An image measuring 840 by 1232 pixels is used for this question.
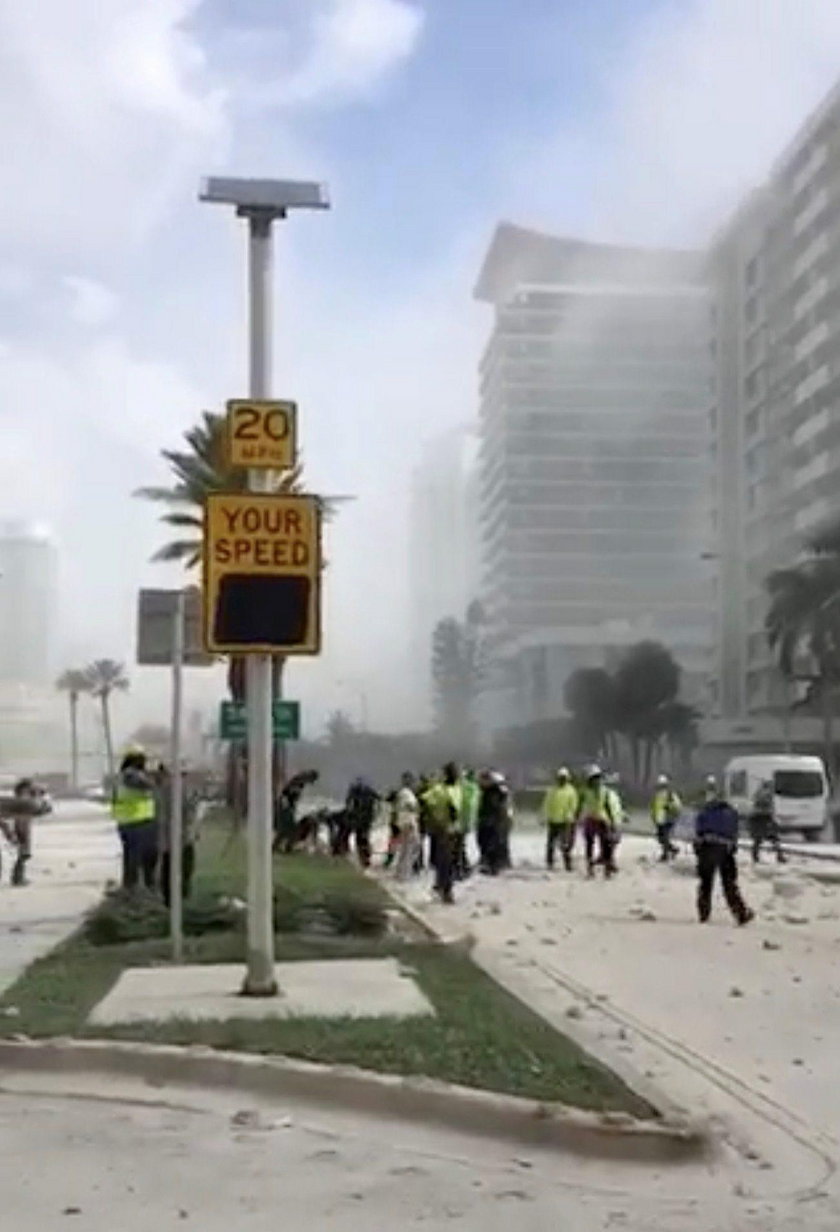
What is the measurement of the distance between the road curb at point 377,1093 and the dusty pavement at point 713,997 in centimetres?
35

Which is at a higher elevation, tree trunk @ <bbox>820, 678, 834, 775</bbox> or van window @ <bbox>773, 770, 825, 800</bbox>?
tree trunk @ <bbox>820, 678, 834, 775</bbox>

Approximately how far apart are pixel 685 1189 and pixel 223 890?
12.0m

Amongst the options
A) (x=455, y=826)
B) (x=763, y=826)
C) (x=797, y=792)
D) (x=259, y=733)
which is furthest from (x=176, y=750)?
(x=797, y=792)

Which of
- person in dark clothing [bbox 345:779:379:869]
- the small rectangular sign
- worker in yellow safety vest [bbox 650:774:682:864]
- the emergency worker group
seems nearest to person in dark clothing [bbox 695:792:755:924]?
the emergency worker group

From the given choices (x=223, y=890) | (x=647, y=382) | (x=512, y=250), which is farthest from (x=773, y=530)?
(x=223, y=890)

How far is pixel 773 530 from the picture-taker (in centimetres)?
11269

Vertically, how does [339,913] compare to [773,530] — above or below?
below

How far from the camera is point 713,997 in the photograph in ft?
40.1

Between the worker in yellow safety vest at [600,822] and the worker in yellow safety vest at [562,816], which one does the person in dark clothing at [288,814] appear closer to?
the worker in yellow safety vest at [562,816]

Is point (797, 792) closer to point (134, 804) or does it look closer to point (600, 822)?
point (600, 822)

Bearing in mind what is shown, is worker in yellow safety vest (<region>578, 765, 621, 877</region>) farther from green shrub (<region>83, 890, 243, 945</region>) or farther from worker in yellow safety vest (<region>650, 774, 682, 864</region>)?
green shrub (<region>83, 890, 243, 945</region>)

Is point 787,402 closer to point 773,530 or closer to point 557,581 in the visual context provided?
point 773,530

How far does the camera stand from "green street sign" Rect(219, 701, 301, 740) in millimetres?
23047

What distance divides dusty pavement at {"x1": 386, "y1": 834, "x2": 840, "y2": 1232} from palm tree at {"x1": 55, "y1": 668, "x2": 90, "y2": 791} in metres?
111
